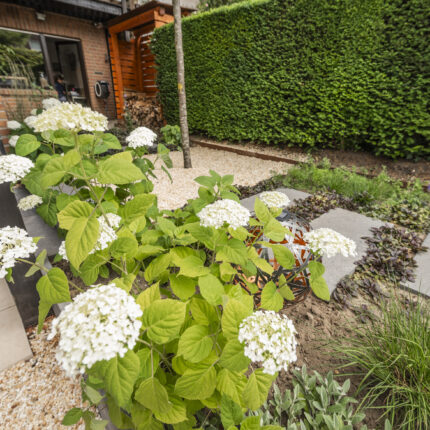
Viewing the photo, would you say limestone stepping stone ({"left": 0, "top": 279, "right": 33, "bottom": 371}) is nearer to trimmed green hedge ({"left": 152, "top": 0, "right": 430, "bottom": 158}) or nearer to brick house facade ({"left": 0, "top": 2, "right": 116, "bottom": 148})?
brick house facade ({"left": 0, "top": 2, "right": 116, "bottom": 148})

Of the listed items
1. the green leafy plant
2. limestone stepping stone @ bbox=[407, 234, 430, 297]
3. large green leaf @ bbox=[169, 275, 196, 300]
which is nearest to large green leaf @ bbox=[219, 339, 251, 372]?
large green leaf @ bbox=[169, 275, 196, 300]

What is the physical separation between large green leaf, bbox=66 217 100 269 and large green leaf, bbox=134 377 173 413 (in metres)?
0.44

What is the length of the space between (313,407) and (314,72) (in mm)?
5781

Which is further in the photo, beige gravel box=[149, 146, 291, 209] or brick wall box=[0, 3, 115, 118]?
brick wall box=[0, 3, 115, 118]

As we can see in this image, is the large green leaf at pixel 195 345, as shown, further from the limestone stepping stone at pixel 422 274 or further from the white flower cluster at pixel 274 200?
the limestone stepping stone at pixel 422 274

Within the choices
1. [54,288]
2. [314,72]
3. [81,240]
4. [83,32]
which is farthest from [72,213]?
[83,32]

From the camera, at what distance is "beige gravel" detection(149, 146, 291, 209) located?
4210 mm

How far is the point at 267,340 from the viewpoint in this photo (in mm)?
739

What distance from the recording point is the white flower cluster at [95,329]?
24.4 inches

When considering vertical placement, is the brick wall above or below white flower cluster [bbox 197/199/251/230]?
above

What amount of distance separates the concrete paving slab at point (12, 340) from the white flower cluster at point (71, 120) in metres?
1.55

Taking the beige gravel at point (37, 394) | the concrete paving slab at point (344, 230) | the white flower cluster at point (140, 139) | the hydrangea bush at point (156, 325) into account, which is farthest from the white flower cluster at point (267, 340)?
the white flower cluster at point (140, 139)

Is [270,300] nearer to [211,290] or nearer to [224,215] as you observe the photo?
[211,290]

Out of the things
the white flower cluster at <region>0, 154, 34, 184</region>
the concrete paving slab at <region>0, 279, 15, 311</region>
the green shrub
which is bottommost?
the concrete paving slab at <region>0, 279, 15, 311</region>
